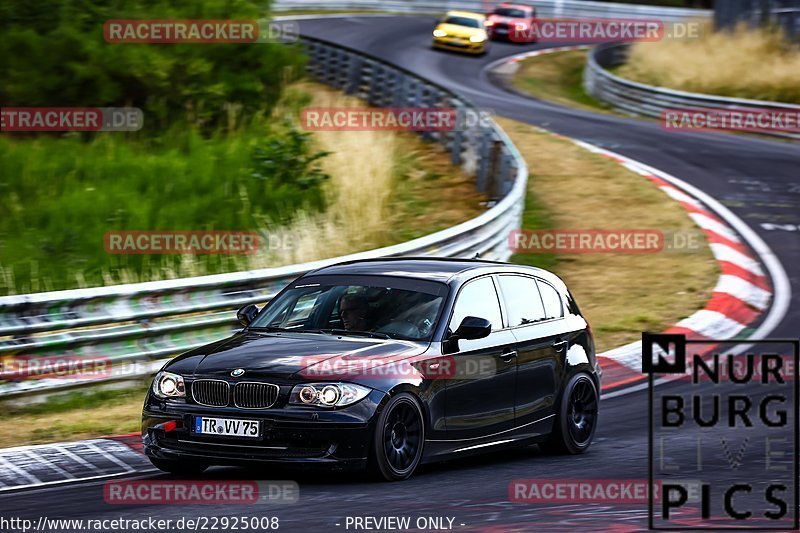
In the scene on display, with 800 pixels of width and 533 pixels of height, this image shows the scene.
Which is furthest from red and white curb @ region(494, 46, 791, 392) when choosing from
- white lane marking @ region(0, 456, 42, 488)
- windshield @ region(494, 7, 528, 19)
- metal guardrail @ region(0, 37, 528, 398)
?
windshield @ region(494, 7, 528, 19)

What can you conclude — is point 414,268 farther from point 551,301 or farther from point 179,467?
point 179,467

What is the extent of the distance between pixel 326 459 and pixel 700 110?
26.1m

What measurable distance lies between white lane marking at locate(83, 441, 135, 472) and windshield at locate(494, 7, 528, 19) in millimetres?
43519

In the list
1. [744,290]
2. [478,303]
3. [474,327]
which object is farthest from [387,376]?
[744,290]

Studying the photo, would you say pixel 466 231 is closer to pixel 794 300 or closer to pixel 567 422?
pixel 794 300

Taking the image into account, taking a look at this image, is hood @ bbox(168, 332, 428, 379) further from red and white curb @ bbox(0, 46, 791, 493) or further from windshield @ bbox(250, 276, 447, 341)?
red and white curb @ bbox(0, 46, 791, 493)

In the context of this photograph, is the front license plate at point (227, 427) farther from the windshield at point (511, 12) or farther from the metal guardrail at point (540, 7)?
the metal guardrail at point (540, 7)

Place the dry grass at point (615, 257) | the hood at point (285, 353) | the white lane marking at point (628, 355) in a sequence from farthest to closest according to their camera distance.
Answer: the dry grass at point (615, 257) < the white lane marking at point (628, 355) < the hood at point (285, 353)

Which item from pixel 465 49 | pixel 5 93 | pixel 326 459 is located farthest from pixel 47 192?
pixel 465 49

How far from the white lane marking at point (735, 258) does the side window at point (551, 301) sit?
7.89m

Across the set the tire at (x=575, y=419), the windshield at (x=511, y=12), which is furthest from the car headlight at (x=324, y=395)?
the windshield at (x=511, y=12)

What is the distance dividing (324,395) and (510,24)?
145 ft

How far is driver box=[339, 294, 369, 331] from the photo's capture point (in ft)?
29.0

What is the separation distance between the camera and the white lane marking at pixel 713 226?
19.5 metres
